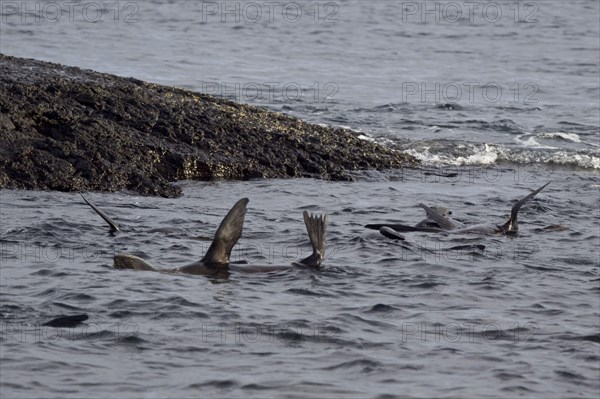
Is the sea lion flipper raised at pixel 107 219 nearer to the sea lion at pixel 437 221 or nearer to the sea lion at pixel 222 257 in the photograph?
the sea lion at pixel 222 257

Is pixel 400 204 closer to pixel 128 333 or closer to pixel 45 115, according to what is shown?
pixel 45 115

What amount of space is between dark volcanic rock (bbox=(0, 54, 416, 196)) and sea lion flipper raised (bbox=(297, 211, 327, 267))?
2.84 meters

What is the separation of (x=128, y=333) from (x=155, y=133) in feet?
17.0

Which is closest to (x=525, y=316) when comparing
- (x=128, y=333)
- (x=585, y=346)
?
(x=585, y=346)

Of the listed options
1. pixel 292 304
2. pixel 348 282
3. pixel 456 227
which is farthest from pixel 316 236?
pixel 456 227

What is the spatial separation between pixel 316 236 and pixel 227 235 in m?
0.75

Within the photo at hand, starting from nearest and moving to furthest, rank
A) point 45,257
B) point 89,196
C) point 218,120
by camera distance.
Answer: point 45,257 → point 89,196 → point 218,120

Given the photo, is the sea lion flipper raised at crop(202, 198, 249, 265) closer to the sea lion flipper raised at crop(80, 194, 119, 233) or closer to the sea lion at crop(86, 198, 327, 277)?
the sea lion at crop(86, 198, 327, 277)

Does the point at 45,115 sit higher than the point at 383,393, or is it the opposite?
the point at 45,115

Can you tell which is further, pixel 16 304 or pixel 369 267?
pixel 369 267

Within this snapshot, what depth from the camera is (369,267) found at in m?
9.67

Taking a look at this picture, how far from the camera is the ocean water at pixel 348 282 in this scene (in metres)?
7.07

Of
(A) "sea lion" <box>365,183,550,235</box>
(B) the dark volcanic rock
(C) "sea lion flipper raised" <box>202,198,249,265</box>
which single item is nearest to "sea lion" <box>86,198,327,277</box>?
(C) "sea lion flipper raised" <box>202,198,249,265</box>

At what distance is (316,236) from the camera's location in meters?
9.25
